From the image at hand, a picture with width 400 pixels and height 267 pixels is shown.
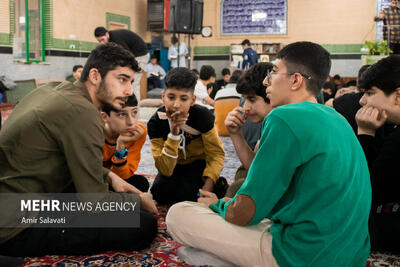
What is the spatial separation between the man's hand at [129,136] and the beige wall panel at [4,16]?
7110mm

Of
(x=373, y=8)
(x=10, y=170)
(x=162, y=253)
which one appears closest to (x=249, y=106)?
(x=162, y=253)

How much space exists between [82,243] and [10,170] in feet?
1.42

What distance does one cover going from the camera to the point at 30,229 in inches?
67.4

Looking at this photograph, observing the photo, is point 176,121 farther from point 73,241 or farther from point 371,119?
point 371,119

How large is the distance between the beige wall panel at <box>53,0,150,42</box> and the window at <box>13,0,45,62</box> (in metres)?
0.34

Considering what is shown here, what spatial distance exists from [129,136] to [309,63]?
4.11 feet

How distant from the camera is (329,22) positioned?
11.7 m

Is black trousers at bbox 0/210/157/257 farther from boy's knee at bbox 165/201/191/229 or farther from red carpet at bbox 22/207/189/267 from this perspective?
boy's knee at bbox 165/201/191/229

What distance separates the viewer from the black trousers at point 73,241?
1.71 metres

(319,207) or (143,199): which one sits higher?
(319,207)

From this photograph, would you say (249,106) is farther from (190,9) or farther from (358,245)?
(190,9)

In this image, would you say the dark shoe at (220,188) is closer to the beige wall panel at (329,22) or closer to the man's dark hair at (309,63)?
the man's dark hair at (309,63)

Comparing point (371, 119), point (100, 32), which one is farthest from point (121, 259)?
point (100, 32)

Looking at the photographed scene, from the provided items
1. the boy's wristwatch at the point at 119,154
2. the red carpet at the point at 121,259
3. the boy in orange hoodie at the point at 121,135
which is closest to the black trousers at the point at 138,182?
the boy in orange hoodie at the point at 121,135
